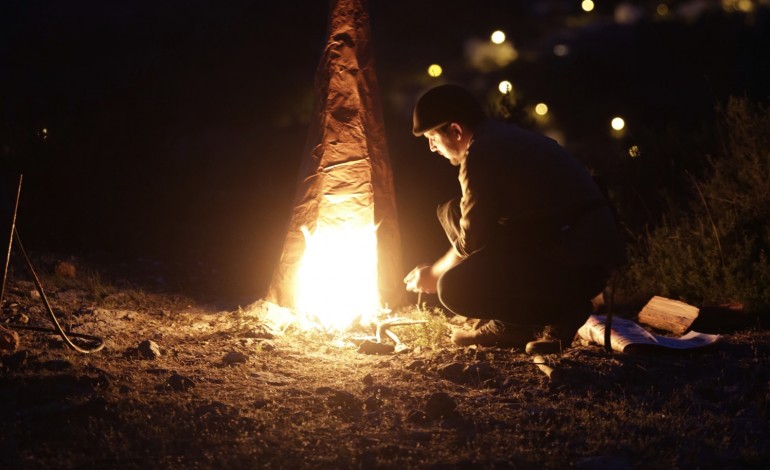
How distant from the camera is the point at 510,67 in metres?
10.1

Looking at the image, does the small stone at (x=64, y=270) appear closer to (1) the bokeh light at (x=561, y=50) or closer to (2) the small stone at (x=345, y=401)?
(2) the small stone at (x=345, y=401)

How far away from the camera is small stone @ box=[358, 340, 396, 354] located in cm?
439

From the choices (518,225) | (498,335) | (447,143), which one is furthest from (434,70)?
(518,225)

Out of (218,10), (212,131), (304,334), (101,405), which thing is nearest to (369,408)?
(101,405)

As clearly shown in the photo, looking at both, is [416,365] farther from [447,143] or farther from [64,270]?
[64,270]

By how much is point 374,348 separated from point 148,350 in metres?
1.30

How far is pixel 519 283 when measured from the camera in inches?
156

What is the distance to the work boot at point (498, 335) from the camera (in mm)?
4348

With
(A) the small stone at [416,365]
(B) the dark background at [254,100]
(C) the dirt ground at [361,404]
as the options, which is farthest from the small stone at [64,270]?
(A) the small stone at [416,365]

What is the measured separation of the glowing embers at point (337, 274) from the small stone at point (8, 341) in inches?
75.3

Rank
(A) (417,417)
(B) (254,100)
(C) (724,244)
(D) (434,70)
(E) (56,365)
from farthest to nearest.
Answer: (B) (254,100), (D) (434,70), (C) (724,244), (E) (56,365), (A) (417,417)

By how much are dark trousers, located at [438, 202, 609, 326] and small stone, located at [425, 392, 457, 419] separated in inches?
36.4

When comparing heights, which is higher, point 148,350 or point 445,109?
point 445,109

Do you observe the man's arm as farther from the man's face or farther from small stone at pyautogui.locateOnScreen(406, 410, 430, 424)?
small stone at pyautogui.locateOnScreen(406, 410, 430, 424)
